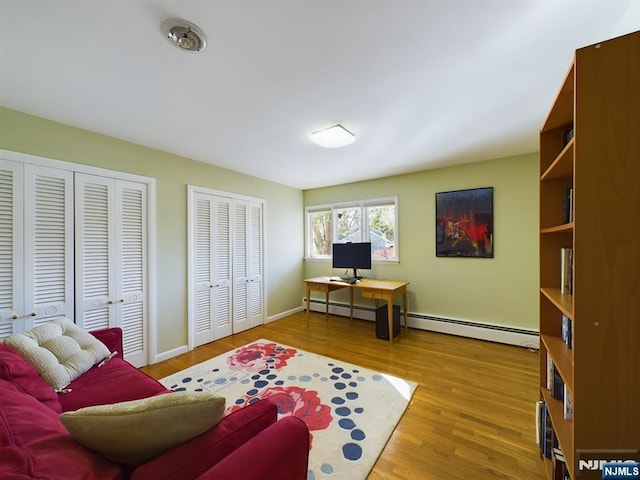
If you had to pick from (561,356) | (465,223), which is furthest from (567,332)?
(465,223)

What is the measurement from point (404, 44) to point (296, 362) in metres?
2.86

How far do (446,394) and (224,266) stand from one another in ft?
9.78

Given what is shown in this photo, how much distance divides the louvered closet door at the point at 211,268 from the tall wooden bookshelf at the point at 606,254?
3425 mm

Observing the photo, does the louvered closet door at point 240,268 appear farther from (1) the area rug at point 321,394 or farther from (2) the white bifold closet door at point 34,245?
(2) the white bifold closet door at point 34,245

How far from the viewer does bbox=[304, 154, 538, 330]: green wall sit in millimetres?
3109

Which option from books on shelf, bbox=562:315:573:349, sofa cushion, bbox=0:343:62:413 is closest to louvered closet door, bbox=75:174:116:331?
sofa cushion, bbox=0:343:62:413

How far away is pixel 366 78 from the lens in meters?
1.67

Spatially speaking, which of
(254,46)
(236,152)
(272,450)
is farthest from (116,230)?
(272,450)

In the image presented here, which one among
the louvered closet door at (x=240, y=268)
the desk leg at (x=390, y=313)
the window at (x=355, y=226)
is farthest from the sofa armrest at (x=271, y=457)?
the window at (x=355, y=226)

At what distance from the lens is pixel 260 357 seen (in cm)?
290

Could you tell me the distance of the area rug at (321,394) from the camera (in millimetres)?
1580

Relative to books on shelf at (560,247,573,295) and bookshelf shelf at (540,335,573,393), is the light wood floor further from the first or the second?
→ books on shelf at (560,247,573,295)

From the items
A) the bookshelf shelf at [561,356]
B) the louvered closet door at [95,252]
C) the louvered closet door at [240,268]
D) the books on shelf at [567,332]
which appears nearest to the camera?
the bookshelf shelf at [561,356]

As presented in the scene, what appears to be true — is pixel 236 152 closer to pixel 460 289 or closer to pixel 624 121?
pixel 624 121
